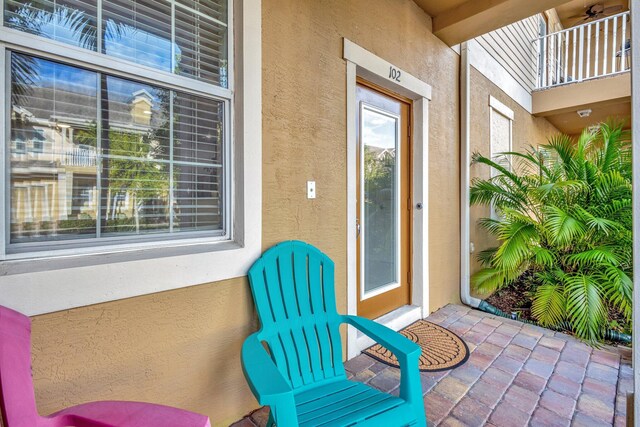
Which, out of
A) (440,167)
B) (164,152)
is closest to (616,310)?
(440,167)

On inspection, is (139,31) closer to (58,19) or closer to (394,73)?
(58,19)

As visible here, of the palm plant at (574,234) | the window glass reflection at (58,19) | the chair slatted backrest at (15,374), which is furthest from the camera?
the palm plant at (574,234)

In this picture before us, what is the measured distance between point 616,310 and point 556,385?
6.17 feet

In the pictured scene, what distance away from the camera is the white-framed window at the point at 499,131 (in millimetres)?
4621

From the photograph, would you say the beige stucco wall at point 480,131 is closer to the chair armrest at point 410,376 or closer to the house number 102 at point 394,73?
the house number 102 at point 394,73

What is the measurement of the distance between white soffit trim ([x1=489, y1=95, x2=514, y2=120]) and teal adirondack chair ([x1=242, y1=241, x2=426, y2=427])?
13.2 feet

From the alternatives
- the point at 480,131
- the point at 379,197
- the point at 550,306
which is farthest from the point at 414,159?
the point at 550,306

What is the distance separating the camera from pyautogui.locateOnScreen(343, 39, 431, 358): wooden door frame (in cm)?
237

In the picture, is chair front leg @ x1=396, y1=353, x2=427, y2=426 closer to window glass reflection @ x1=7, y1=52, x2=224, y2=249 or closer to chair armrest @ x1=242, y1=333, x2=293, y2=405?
chair armrest @ x1=242, y1=333, x2=293, y2=405

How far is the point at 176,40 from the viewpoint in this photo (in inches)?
62.2

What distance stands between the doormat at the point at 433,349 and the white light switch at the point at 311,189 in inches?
48.7

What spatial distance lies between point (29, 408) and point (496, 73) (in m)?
5.69

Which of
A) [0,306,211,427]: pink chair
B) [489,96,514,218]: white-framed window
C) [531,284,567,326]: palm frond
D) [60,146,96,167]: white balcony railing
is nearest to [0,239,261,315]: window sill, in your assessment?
[0,306,211,427]: pink chair

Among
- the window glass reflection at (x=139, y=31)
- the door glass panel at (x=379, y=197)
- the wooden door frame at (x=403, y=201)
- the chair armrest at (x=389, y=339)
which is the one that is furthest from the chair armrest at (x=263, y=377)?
the wooden door frame at (x=403, y=201)
